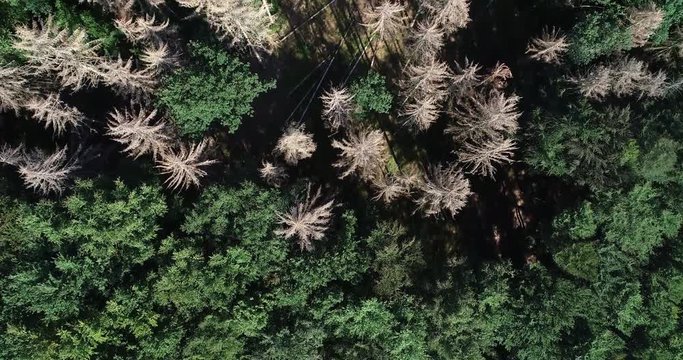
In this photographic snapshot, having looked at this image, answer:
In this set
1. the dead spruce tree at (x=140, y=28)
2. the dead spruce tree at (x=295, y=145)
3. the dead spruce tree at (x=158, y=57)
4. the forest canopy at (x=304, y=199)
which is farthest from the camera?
the dead spruce tree at (x=295, y=145)

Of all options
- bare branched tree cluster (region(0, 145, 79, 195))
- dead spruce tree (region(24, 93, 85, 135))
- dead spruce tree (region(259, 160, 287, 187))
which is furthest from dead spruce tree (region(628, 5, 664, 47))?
bare branched tree cluster (region(0, 145, 79, 195))

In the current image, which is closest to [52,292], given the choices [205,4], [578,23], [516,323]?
[205,4]

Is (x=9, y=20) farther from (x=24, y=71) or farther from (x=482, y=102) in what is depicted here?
(x=482, y=102)

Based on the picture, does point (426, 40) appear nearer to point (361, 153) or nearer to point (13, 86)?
point (361, 153)

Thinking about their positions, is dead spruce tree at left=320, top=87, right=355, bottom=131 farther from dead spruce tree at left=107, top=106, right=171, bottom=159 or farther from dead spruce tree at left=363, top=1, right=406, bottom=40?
dead spruce tree at left=107, top=106, right=171, bottom=159

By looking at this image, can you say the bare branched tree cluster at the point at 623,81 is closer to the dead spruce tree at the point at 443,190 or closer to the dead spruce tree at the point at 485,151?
the dead spruce tree at the point at 485,151

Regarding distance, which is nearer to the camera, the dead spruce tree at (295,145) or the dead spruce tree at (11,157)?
the dead spruce tree at (11,157)

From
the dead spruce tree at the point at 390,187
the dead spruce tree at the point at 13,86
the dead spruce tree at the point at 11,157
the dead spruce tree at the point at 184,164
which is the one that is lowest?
the dead spruce tree at the point at 11,157

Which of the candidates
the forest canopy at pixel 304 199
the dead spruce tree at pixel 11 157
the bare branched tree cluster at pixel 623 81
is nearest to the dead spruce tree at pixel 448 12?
the forest canopy at pixel 304 199
